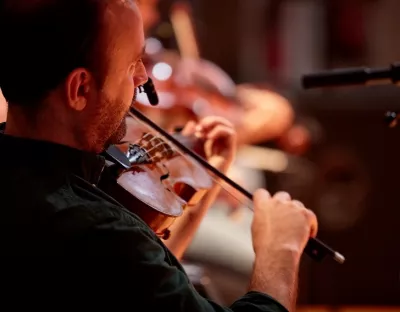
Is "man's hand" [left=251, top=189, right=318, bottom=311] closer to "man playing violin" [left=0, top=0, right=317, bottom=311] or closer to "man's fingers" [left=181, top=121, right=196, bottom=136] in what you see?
"man playing violin" [left=0, top=0, right=317, bottom=311]

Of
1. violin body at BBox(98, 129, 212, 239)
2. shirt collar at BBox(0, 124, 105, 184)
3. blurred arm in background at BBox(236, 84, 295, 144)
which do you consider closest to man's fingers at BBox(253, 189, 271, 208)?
violin body at BBox(98, 129, 212, 239)

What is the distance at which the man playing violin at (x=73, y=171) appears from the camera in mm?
1074

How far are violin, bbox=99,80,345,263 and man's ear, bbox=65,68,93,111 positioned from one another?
239mm

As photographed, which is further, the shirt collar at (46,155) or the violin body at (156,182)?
the violin body at (156,182)

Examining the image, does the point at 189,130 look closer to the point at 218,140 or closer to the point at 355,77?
the point at 218,140

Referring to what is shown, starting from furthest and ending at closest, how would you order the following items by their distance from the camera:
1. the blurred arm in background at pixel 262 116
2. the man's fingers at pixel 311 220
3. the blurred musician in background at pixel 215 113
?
1. the blurred arm in background at pixel 262 116
2. the blurred musician in background at pixel 215 113
3. the man's fingers at pixel 311 220

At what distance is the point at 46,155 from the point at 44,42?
0.16 metres

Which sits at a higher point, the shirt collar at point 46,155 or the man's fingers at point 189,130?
the man's fingers at point 189,130

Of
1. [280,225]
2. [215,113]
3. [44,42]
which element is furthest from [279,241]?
[215,113]

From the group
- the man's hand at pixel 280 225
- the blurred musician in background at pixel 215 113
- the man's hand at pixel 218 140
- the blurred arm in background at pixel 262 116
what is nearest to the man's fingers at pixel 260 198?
the man's hand at pixel 280 225

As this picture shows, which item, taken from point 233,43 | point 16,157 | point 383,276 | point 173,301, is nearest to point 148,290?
point 173,301

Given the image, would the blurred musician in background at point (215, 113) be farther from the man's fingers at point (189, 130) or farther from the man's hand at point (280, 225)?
the man's hand at point (280, 225)

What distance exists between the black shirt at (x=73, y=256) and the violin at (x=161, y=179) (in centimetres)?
23

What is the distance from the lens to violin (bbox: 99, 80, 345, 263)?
1.37 m
